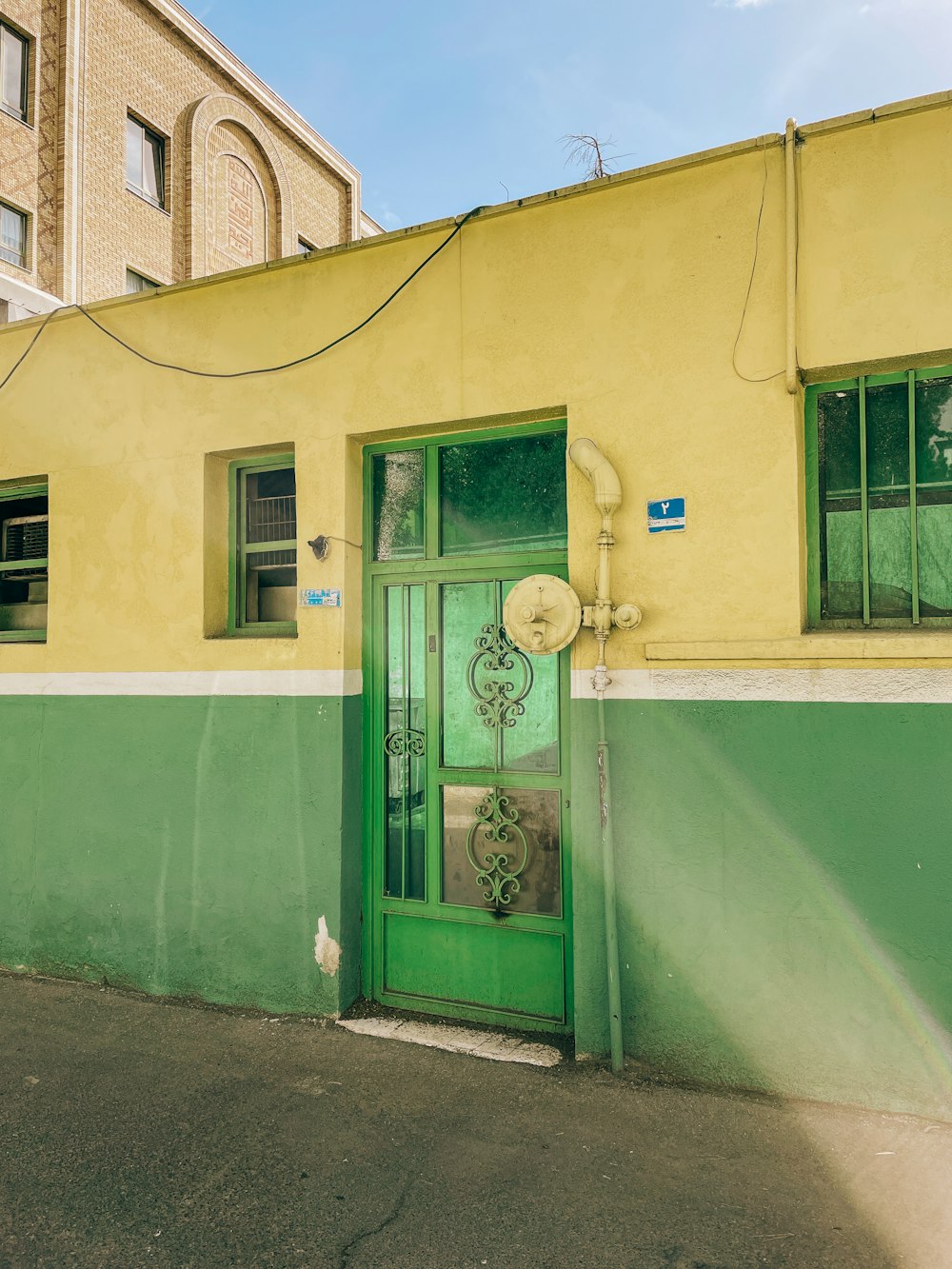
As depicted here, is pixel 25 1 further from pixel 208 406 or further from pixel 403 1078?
pixel 403 1078

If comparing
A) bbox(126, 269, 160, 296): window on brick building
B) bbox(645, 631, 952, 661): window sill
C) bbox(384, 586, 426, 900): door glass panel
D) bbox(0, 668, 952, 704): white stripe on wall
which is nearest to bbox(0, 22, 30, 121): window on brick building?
bbox(126, 269, 160, 296): window on brick building

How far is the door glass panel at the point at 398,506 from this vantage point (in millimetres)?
4781

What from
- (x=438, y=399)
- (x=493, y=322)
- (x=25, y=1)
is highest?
(x=25, y=1)

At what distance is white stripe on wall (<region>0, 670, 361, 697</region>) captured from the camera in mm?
4660

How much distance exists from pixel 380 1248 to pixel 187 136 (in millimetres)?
21108

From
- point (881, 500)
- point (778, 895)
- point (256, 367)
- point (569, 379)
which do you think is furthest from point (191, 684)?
point (881, 500)

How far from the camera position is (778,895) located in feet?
12.3

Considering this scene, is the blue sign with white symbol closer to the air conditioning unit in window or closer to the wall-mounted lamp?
the wall-mounted lamp

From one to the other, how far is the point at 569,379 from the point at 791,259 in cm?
110

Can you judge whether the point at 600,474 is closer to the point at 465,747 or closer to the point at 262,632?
the point at 465,747

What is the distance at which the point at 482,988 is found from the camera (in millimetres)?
4488

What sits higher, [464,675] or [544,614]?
[544,614]

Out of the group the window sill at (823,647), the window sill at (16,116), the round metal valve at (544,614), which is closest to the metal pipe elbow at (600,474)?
the round metal valve at (544,614)

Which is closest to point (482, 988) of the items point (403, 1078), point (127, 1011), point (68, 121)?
point (403, 1078)
